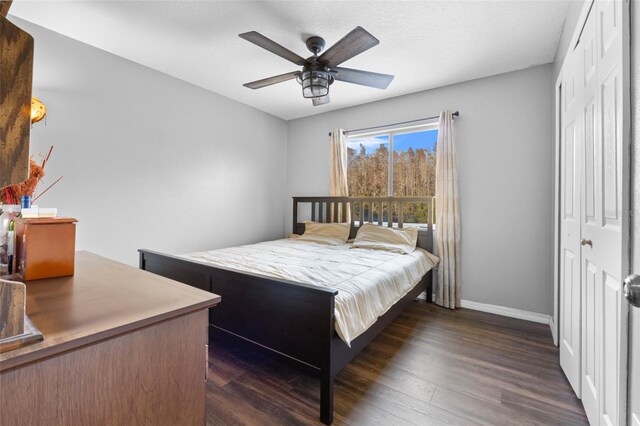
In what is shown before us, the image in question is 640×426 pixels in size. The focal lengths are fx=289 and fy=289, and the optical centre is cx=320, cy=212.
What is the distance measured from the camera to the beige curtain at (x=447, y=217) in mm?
3260

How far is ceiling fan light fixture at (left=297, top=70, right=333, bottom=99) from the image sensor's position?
7.34 feet

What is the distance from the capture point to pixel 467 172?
329cm

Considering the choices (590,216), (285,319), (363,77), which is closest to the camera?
(590,216)

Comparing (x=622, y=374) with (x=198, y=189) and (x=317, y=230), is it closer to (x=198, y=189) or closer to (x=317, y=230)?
(x=317, y=230)

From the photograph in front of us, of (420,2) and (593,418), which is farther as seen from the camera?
(420,2)

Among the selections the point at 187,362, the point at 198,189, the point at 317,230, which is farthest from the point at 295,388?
the point at 198,189

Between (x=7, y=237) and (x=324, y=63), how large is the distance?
205cm

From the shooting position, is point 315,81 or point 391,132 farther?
point 391,132

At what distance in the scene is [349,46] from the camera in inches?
75.5

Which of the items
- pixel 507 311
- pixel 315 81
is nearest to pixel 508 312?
pixel 507 311

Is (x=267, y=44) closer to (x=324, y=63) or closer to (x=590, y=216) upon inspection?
(x=324, y=63)

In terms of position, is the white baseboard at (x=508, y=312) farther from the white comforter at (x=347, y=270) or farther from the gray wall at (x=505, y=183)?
the white comforter at (x=347, y=270)

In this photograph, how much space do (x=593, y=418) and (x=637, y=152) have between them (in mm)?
1335

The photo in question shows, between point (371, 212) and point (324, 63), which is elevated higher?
point (324, 63)
